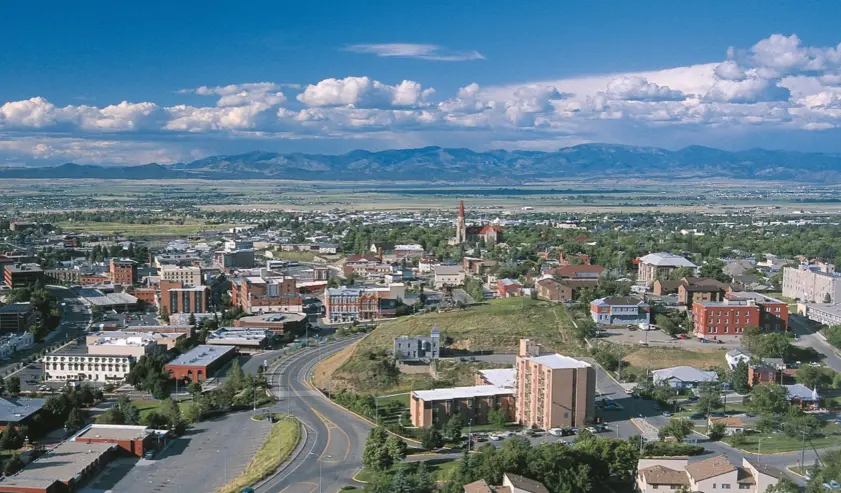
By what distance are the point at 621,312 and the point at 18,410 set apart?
25.0 meters

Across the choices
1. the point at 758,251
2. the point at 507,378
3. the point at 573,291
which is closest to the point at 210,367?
the point at 507,378

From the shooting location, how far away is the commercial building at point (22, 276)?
5966 centimetres

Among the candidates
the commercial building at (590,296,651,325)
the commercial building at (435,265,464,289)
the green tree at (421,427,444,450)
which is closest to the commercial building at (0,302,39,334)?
the commercial building at (435,265,464,289)

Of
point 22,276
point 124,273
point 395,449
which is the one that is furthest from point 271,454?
point 124,273

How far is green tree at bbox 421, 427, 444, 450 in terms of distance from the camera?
87.8ft

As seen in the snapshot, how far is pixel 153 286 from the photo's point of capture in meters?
58.3

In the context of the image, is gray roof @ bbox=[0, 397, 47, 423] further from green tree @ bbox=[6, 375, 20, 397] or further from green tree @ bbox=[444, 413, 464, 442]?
green tree @ bbox=[444, 413, 464, 442]

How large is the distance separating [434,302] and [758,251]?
33.7 m

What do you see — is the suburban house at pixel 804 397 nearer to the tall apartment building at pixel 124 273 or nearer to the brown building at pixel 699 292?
the brown building at pixel 699 292

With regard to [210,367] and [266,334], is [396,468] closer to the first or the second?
[210,367]

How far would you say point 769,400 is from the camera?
29484mm

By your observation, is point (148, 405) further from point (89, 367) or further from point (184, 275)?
point (184, 275)

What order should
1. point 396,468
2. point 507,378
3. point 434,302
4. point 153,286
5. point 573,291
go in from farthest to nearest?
point 153,286, point 434,302, point 573,291, point 507,378, point 396,468

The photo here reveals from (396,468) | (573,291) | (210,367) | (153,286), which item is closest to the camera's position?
(396,468)
